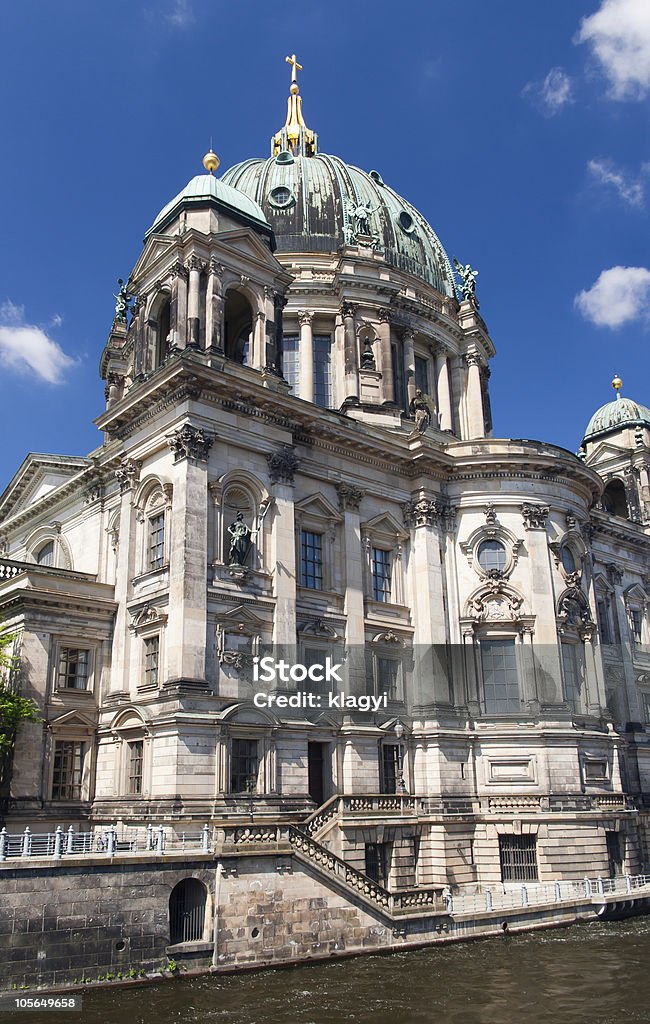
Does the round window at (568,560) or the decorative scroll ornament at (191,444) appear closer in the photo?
the decorative scroll ornament at (191,444)

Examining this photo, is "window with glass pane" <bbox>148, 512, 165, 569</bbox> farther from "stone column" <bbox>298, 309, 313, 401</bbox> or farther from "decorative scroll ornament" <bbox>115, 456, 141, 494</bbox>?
"stone column" <bbox>298, 309, 313, 401</bbox>

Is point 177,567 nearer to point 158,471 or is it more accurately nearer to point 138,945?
point 158,471

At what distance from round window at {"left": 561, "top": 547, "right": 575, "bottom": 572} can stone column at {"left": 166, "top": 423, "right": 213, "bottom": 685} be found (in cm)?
1813

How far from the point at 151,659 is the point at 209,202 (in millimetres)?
18134

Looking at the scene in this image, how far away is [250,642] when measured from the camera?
33.5 metres

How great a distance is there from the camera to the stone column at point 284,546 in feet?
113

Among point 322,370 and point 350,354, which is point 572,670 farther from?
point 322,370

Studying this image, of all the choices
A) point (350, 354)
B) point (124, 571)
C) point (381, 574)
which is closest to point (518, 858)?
point (381, 574)

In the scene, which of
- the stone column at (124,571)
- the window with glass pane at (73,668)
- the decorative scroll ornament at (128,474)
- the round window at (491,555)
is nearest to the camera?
the stone column at (124,571)

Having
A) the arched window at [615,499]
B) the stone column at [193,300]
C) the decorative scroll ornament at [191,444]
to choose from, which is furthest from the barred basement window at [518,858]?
the arched window at [615,499]

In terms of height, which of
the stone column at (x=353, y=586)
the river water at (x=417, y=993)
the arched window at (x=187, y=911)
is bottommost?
the river water at (x=417, y=993)

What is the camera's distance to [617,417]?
62.2 m

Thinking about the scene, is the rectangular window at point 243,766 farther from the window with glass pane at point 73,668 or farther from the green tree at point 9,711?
the window with glass pane at point 73,668

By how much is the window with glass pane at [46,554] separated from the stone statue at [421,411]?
60.8 feet
